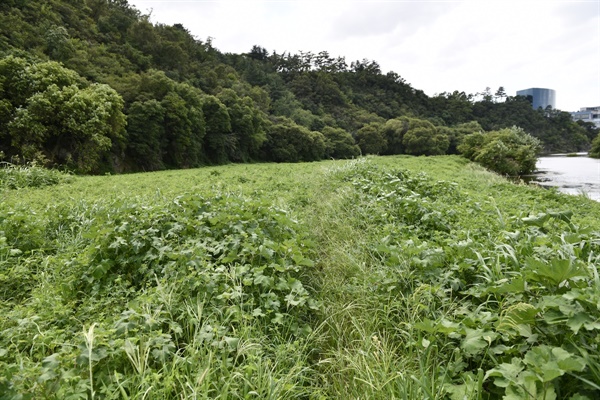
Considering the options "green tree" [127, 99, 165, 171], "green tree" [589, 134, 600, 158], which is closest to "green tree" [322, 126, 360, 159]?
"green tree" [127, 99, 165, 171]

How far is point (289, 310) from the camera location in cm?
275

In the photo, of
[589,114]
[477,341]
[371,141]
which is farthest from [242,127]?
[589,114]

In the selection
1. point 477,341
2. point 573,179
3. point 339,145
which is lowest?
point 573,179

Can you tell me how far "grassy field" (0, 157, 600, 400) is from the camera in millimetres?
1667

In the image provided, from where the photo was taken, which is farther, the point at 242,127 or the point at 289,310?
the point at 242,127

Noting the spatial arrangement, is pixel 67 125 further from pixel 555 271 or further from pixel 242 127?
pixel 555 271

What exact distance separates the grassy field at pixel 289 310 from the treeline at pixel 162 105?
17.6 metres

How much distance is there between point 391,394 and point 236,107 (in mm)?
36370

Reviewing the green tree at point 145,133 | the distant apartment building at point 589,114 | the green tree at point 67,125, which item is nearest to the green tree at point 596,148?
the green tree at point 145,133

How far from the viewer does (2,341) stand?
211cm

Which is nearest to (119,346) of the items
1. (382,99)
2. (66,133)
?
(66,133)

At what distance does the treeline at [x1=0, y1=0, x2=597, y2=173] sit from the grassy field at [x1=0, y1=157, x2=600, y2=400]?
17569 mm

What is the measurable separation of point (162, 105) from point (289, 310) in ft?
92.9

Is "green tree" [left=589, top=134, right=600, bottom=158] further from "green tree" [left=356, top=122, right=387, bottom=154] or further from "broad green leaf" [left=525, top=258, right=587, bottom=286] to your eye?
"broad green leaf" [left=525, top=258, right=587, bottom=286]
